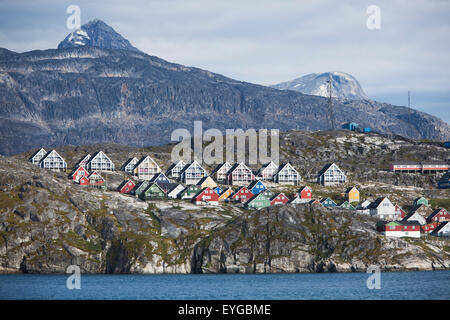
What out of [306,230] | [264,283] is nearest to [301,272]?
[306,230]

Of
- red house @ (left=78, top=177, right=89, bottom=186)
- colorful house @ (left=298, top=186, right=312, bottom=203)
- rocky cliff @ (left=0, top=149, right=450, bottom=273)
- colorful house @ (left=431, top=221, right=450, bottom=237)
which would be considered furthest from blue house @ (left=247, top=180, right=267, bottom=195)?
colorful house @ (left=431, top=221, right=450, bottom=237)

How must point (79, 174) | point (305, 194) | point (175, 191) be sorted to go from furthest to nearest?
point (79, 174) → point (305, 194) → point (175, 191)

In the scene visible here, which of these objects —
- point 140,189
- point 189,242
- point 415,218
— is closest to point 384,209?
point 415,218

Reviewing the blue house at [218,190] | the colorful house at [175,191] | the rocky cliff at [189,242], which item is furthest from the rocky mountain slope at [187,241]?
the blue house at [218,190]

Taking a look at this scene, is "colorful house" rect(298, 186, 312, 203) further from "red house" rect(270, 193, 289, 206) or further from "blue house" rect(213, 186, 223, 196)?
"blue house" rect(213, 186, 223, 196)

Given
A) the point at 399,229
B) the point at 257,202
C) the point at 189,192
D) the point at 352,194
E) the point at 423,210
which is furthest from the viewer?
the point at 352,194

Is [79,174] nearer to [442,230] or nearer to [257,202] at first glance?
[257,202]
